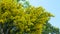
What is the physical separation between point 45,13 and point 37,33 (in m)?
1.35

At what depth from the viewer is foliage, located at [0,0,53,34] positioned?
1630 cm

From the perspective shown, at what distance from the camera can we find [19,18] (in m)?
16.3

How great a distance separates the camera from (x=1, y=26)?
16875 mm

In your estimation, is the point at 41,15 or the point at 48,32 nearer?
the point at 41,15

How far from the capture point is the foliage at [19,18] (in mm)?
16297

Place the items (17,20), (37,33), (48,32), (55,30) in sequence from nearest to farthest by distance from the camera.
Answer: (17,20), (37,33), (48,32), (55,30)

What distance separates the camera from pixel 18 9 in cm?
1648

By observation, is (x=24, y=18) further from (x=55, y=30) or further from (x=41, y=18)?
(x=55, y=30)

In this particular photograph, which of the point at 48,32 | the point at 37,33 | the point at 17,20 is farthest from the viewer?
the point at 48,32

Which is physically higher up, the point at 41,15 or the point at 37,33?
the point at 41,15

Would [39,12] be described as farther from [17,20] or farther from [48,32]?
[48,32]

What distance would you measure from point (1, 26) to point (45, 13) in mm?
2767

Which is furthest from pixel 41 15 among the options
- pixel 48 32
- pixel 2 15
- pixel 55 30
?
pixel 55 30

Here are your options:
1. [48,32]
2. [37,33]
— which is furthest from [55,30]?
[37,33]
